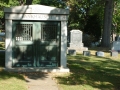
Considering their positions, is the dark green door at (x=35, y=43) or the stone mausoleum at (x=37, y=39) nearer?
the stone mausoleum at (x=37, y=39)

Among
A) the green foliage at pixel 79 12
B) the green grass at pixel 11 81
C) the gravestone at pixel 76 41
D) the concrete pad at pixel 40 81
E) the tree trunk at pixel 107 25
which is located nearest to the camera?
the green grass at pixel 11 81

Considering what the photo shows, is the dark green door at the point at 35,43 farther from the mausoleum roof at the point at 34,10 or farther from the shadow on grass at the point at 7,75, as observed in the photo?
the shadow on grass at the point at 7,75

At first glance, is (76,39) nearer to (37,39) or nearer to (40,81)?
(37,39)

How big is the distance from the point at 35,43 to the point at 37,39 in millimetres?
178

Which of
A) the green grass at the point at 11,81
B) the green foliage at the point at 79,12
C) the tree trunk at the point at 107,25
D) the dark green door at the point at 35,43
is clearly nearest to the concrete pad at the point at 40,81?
the green grass at the point at 11,81

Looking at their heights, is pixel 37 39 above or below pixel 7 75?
above

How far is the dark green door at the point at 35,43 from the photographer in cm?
1060

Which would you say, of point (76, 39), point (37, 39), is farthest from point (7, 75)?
point (76, 39)

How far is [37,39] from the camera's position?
1063cm

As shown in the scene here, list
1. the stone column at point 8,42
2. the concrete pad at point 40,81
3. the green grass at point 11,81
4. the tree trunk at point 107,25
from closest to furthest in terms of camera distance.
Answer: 1. the green grass at point 11,81
2. the concrete pad at point 40,81
3. the stone column at point 8,42
4. the tree trunk at point 107,25

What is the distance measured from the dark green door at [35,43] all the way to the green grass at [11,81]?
1036 mm

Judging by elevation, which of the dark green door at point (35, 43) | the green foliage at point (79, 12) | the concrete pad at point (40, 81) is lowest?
the concrete pad at point (40, 81)

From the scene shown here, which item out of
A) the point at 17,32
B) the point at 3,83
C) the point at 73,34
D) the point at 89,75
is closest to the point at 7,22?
the point at 17,32

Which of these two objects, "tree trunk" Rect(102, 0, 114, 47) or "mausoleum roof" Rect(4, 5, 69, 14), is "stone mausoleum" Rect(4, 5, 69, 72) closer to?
"mausoleum roof" Rect(4, 5, 69, 14)
